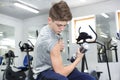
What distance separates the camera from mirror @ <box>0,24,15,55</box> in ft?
24.9

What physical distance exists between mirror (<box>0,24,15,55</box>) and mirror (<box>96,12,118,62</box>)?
13.5ft

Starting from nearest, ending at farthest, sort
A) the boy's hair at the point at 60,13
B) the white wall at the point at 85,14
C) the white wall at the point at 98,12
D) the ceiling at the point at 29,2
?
the boy's hair at the point at 60,13 → the white wall at the point at 98,12 → the white wall at the point at 85,14 → the ceiling at the point at 29,2

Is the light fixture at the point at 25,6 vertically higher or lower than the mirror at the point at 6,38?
higher

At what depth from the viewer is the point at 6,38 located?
787 centimetres

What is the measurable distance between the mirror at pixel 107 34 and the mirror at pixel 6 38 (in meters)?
4.13

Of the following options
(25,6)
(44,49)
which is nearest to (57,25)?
(44,49)

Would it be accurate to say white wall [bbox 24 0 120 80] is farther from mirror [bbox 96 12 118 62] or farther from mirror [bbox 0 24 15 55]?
mirror [bbox 0 24 15 55]

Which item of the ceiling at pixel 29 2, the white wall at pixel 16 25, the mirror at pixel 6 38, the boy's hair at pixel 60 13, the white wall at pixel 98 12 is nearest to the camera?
the boy's hair at pixel 60 13

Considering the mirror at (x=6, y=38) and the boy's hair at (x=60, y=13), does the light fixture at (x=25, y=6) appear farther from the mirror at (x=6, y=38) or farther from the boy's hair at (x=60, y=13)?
the boy's hair at (x=60, y=13)

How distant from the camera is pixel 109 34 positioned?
6.16 metres

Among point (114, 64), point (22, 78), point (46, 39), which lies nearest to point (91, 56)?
point (114, 64)

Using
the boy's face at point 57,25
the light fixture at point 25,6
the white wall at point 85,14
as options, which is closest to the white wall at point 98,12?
the white wall at point 85,14

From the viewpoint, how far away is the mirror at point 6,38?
760cm

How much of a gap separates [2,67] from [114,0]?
5427 mm
